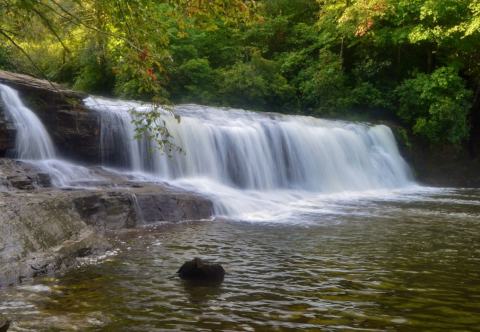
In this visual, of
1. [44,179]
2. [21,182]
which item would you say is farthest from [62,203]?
[44,179]

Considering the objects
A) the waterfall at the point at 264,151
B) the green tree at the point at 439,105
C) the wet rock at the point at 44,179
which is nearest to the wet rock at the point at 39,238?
the wet rock at the point at 44,179

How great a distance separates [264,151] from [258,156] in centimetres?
48

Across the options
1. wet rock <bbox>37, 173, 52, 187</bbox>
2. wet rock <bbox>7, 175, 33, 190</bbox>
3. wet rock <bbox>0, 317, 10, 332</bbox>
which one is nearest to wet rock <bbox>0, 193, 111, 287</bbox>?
wet rock <bbox>7, 175, 33, 190</bbox>

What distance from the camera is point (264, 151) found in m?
15.4

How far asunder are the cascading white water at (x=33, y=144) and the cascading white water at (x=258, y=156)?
1.48 m

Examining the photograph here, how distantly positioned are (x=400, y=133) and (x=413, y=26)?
17.9 feet

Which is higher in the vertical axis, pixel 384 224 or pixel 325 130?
pixel 325 130

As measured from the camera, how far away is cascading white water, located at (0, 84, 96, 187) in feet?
32.4

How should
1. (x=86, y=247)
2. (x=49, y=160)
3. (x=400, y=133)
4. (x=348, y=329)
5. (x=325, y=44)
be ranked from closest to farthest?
(x=348, y=329)
(x=86, y=247)
(x=49, y=160)
(x=400, y=133)
(x=325, y=44)

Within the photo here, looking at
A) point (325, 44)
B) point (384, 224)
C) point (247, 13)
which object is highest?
point (325, 44)

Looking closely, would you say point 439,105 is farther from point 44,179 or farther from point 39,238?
point 39,238

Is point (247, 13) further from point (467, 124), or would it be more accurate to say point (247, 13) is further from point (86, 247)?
point (467, 124)

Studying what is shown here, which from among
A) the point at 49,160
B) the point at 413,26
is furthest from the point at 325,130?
the point at 49,160

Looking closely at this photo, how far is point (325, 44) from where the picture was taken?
26.4 m
